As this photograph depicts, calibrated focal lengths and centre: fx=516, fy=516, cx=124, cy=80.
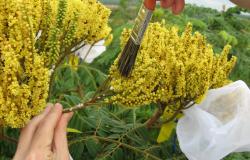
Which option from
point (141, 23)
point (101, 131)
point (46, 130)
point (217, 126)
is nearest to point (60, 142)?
point (46, 130)

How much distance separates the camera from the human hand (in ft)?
3.04

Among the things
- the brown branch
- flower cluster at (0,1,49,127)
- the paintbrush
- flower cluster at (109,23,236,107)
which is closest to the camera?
flower cluster at (0,1,49,127)

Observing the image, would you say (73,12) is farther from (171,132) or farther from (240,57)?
(240,57)

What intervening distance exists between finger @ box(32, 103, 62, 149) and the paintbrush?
0.16m

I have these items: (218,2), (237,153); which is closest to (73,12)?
(237,153)

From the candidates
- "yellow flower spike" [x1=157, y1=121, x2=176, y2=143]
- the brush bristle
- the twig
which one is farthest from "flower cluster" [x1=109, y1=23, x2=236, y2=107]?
the twig

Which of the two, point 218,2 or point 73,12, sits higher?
point 73,12

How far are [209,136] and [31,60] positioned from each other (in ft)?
1.97

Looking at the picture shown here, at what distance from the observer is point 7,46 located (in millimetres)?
872

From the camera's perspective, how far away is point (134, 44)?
3.38ft

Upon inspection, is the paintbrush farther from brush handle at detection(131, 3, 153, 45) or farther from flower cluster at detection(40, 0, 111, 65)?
flower cluster at detection(40, 0, 111, 65)

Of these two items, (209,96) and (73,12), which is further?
(209,96)

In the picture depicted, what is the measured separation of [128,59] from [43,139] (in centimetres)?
24

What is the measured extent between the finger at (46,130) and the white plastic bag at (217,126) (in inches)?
18.2
